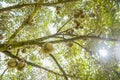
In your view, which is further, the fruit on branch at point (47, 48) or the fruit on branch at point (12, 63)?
the fruit on branch at point (47, 48)

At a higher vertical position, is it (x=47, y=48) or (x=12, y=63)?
(x=47, y=48)

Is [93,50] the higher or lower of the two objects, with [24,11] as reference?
lower

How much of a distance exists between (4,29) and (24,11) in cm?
113

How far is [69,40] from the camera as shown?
561 cm

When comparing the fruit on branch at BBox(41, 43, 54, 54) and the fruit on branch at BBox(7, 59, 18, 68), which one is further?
the fruit on branch at BBox(41, 43, 54, 54)

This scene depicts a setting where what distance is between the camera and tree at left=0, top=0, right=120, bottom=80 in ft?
18.4

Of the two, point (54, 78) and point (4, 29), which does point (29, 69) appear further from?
point (4, 29)

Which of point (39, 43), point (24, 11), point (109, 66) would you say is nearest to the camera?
point (39, 43)

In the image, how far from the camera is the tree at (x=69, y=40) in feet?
18.4

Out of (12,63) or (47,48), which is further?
(47,48)

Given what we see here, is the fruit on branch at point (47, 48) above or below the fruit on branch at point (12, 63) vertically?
above

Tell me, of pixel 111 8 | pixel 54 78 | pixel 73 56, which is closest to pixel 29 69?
pixel 54 78

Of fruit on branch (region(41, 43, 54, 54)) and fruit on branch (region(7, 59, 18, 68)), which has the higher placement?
fruit on branch (region(41, 43, 54, 54))

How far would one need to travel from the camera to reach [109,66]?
21.2 ft
